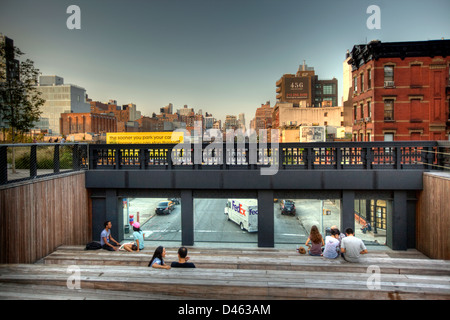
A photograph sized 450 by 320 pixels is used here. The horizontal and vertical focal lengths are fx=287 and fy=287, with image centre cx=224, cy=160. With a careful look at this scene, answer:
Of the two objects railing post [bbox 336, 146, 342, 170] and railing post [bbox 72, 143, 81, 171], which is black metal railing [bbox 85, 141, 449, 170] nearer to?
railing post [bbox 336, 146, 342, 170]

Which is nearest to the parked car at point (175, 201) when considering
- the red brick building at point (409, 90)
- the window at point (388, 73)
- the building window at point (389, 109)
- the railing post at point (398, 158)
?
the railing post at point (398, 158)

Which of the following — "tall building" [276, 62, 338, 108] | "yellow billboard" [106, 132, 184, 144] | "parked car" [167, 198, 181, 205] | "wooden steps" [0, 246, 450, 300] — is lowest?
"wooden steps" [0, 246, 450, 300]

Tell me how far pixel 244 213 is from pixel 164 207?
13.2 ft

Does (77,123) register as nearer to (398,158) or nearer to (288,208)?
(288,208)

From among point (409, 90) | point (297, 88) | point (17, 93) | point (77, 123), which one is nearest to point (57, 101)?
point (77, 123)

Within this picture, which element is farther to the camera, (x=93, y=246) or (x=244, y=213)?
(x=244, y=213)

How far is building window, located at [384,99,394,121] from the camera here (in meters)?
31.1

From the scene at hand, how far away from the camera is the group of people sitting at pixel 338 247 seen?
27.6 ft

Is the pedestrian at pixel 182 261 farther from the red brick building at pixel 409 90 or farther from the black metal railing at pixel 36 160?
the red brick building at pixel 409 90

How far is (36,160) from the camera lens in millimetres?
10125

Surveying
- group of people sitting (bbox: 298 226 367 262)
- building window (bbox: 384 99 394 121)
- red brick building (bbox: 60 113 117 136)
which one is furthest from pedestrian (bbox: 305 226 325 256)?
red brick building (bbox: 60 113 117 136)

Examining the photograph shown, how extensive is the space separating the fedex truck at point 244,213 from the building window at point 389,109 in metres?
24.2

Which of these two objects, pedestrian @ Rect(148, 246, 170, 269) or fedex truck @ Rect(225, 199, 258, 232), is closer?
pedestrian @ Rect(148, 246, 170, 269)

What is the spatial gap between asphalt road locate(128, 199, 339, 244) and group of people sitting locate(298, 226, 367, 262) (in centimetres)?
300
